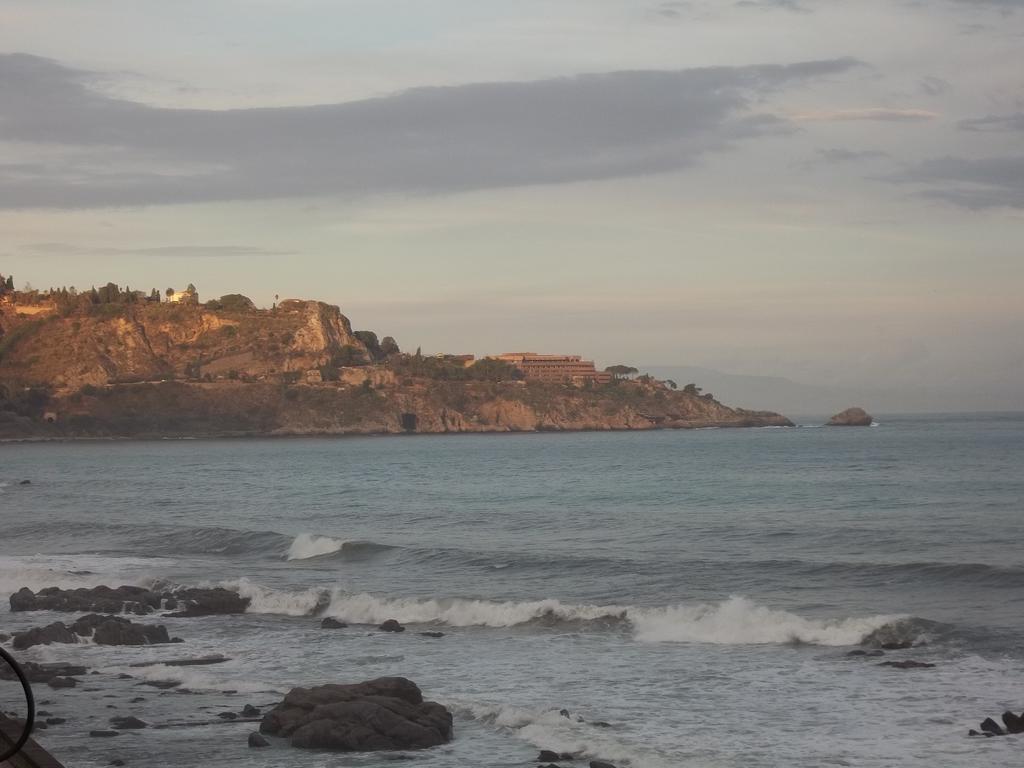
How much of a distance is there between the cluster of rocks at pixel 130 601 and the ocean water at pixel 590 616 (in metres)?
0.60

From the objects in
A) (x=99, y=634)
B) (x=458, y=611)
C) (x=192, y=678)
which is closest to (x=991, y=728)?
(x=192, y=678)

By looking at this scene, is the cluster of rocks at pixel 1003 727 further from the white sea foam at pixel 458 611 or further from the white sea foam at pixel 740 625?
the white sea foam at pixel 458 611

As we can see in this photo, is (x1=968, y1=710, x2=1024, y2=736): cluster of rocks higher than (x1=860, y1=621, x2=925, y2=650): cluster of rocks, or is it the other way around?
(x1=968, y1=710, x2=1024, y2=736): cluster of rocks

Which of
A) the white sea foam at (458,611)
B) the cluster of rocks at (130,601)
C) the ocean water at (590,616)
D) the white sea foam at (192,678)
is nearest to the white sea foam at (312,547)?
the ocean water at (590,616)

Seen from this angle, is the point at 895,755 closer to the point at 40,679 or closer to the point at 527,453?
the point at 40,679

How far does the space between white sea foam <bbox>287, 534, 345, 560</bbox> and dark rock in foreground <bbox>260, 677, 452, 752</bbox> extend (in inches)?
824

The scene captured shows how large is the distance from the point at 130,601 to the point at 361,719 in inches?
495

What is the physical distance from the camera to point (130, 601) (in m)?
25.7

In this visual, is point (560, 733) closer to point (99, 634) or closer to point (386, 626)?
point (386, 626)

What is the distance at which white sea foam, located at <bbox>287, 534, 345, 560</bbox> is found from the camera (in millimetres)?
36375

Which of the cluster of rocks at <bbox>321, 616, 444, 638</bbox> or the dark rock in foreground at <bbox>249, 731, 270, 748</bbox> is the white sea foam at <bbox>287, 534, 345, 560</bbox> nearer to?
the cluster of rocks at <bbox>321, 616, 444, 638</bbox>

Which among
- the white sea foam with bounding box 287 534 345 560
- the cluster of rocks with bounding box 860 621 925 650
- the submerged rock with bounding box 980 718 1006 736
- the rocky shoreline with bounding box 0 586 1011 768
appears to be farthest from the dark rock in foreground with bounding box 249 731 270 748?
the white sea foam with bounding box 287 534 345 560

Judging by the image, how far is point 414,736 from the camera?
47.6 feet

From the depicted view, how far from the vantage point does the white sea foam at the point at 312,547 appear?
36.4 meters
